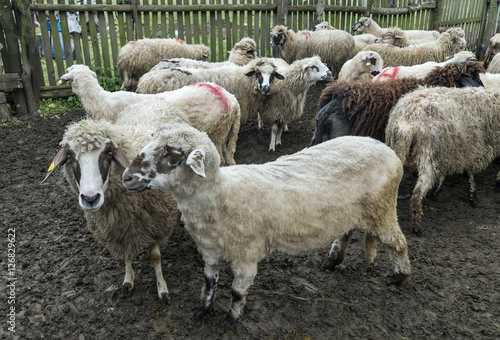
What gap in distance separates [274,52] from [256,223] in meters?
7.89

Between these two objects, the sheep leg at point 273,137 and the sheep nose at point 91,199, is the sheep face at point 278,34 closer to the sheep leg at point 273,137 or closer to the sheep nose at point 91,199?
the sheep leg at point 273,137

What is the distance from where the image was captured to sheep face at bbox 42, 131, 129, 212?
2346 mm

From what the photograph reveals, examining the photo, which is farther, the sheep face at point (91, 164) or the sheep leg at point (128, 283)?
the sheep leg at point (128, 283)

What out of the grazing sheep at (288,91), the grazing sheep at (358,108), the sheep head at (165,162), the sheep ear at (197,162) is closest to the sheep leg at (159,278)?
the sheep head at (165,162)

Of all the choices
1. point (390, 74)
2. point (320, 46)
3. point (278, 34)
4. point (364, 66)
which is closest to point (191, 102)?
point (390, 74)

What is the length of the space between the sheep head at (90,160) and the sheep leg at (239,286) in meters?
0.97

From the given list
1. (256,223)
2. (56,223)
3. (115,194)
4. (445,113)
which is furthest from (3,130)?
(445,113)

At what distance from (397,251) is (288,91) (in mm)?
3791

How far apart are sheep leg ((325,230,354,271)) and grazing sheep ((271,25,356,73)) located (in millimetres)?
6473

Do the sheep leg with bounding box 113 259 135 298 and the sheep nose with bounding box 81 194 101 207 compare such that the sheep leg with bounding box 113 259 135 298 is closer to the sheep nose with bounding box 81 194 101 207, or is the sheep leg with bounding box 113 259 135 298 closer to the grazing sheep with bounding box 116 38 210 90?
the sheep nose with bounding box 81 194 101 207

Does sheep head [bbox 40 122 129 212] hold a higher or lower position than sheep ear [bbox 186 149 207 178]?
lower

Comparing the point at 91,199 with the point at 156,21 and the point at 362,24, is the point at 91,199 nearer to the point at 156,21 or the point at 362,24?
the point at 156,21

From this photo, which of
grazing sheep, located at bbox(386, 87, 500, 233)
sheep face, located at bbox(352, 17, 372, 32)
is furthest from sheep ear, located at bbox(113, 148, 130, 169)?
sheep face, located at bbox(352, 17, 372, 32)

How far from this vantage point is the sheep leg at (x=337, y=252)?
10.3ft
